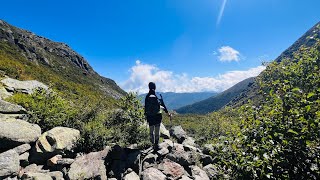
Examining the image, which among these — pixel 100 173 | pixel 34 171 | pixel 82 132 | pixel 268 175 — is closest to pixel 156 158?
pixel 100 173

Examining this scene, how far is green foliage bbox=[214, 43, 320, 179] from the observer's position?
4.73m

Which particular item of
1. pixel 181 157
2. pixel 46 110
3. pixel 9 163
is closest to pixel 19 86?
pixel 46 110

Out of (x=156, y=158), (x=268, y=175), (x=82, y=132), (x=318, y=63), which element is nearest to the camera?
(x=268, y=175)

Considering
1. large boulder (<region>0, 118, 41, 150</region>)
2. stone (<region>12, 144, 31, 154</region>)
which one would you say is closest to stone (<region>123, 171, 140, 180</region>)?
stone (<region>12, 144, 31, 154</region>)

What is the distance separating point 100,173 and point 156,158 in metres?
2.68

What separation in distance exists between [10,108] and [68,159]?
4.31 m

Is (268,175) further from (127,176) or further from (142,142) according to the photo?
(142,142)

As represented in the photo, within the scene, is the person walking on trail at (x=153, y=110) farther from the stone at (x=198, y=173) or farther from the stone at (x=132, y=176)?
the stone at (x=132, y=176)

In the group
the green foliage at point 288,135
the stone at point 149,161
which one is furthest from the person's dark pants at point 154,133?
the green foliage at point 288,135

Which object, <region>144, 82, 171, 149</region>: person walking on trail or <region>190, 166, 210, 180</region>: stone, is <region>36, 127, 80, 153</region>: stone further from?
<region>190, 166, 210, 180</region>: stone

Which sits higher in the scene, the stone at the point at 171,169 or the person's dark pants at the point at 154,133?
the person's dark pants at the point at 154,133

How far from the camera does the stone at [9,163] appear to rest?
9430 millimetres

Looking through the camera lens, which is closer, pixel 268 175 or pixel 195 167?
pixel 268 175

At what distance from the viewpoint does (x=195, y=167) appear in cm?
1238
